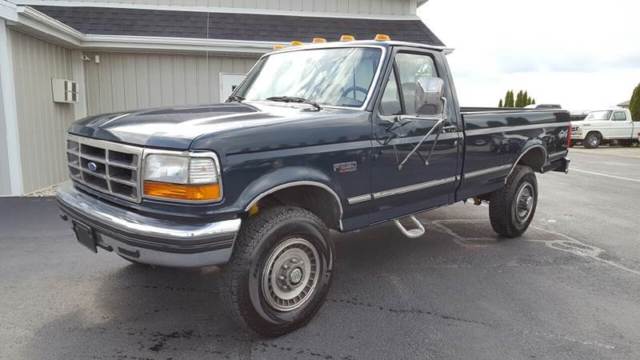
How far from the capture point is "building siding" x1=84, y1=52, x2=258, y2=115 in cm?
967

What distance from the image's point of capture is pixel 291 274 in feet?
11.0

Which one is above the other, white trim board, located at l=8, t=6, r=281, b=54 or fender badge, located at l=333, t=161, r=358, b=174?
white trim board, located at l=8, t=6, r=281, b=54

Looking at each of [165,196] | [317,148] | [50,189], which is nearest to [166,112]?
[165,196]

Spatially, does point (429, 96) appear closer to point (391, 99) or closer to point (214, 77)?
point (391, 99)

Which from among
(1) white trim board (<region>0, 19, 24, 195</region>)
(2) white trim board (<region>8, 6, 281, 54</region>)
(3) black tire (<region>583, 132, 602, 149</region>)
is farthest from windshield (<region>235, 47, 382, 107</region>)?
(3) black tire (<region>583, 132, 602, 149</region>)

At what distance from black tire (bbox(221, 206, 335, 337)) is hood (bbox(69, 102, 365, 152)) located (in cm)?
54

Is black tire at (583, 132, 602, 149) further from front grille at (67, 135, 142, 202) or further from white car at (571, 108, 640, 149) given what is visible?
front grille at (67, 135, 142, 202)

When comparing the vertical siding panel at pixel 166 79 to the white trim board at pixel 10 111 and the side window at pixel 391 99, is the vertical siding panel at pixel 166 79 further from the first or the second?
the side window at pixel 391 99

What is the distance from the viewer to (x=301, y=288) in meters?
3.44

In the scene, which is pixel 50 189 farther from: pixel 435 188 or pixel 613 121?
pixel 613 121

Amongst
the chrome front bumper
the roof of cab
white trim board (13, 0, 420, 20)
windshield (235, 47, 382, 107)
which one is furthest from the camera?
white trim board (13, 0, 420, 20)

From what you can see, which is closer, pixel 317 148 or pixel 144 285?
pixel 317 148

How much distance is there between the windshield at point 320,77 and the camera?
12.7 ft

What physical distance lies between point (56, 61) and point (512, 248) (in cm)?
809
